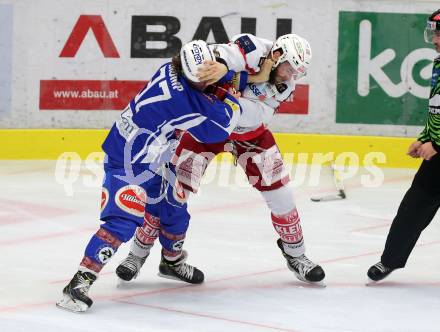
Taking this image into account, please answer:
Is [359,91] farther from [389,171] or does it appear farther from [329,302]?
[329,302]

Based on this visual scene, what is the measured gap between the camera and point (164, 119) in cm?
444

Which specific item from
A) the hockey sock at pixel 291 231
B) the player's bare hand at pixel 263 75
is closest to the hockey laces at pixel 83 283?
the hockey sock at pixel 291 231

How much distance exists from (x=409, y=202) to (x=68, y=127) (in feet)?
13.7

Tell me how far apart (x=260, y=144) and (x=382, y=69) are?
3755 mm

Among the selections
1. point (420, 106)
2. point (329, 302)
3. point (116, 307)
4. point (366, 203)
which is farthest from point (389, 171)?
point (116, 307)

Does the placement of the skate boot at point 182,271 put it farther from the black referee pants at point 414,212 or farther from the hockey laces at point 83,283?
the black referee pants at point 414,212

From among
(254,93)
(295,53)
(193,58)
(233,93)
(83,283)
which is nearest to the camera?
(193,58)

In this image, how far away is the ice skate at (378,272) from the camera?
5086 mm

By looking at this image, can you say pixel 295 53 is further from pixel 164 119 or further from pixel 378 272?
pixel 378 272

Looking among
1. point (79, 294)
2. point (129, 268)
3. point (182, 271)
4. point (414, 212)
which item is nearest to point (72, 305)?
point (79, 294)

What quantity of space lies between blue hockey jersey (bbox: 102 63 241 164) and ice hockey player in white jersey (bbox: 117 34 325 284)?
292 millimetres

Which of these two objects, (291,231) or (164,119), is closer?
(164,119)

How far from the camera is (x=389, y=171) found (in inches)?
328

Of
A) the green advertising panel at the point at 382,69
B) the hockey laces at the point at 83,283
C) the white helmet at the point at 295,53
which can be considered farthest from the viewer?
Result: the green advertising panel at the point at 382,69
